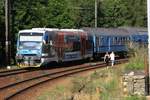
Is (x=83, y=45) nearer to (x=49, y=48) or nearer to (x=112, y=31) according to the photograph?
(x=49, y=48)

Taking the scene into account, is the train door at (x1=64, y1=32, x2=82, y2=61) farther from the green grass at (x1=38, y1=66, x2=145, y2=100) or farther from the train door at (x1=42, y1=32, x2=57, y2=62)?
the green grass at (x1=38, y1=66, x2=145, y2=100)

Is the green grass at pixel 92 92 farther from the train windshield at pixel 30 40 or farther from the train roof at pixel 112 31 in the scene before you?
the train roof at pixel 112 31

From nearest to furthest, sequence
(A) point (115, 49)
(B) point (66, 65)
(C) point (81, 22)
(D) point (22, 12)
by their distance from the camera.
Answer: (B) point (66, 65), (D) point (22, 12), (A) point (115, 49), (C) point (81, 22)

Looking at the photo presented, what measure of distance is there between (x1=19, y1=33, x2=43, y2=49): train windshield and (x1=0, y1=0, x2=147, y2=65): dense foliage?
7434 millimetres

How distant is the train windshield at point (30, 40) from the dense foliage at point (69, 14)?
7434 mm

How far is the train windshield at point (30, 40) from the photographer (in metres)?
36.5

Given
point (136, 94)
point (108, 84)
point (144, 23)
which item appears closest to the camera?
point (136, 94)

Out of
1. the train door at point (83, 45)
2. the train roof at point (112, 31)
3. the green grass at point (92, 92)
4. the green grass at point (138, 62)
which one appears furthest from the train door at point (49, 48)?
the green grass at point (92, 92)

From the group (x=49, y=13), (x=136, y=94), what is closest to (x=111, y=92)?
(x=136, y=94)

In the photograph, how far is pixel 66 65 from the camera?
43.0m

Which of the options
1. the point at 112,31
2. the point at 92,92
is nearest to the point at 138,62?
the point at 92,92

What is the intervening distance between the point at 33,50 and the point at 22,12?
1440 cm

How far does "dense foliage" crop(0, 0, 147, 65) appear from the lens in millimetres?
50197

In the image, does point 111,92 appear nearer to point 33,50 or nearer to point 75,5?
point 33,50
